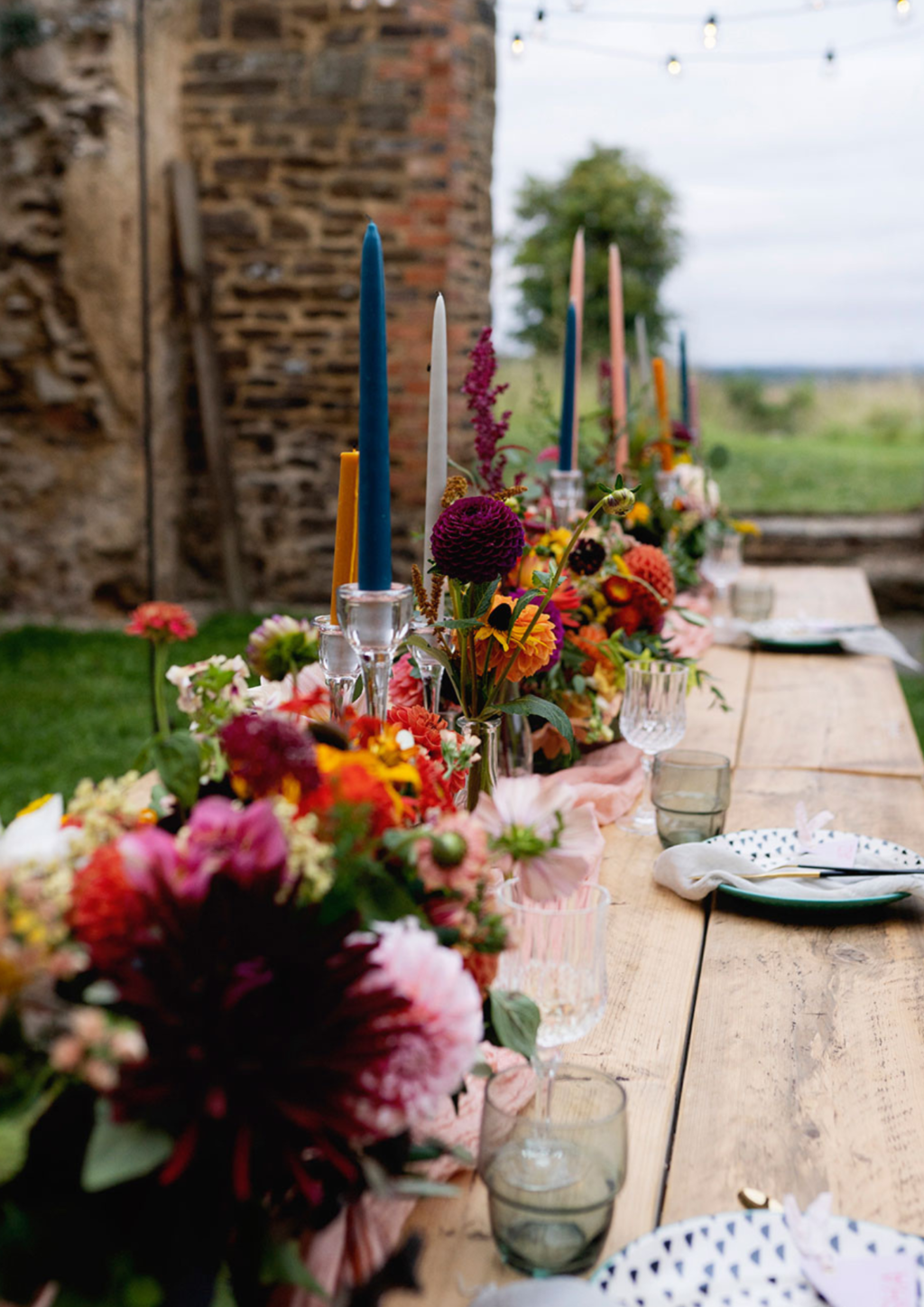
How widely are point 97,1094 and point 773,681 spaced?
5.77 ft

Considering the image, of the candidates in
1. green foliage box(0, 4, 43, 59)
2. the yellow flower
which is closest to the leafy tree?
green foliage box(0, 4, 43, 59)

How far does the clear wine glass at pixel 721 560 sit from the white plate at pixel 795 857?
1261 millimetres

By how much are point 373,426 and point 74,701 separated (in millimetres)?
3298

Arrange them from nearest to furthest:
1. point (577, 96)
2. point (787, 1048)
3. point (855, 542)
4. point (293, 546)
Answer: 1. point (787, 1048)
2. point (293, 546)
3. point (855, 542)
4. point (577, 96)

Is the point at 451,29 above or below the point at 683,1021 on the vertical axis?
above

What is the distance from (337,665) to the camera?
959 millimetres

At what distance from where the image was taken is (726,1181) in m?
0.71

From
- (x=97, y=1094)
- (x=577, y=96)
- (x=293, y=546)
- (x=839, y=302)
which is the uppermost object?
(x=577, y=96)

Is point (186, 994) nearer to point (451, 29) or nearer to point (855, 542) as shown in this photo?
point (451, 29)

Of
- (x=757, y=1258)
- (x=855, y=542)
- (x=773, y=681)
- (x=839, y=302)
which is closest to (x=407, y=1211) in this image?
(x=757, y=1258)

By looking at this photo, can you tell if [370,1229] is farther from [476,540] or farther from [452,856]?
[476,540]

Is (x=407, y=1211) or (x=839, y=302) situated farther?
(x=839, y=302)

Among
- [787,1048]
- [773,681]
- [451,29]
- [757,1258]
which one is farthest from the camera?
[451,29]

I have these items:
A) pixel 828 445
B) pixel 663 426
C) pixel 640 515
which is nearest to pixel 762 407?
pixel 828 445
